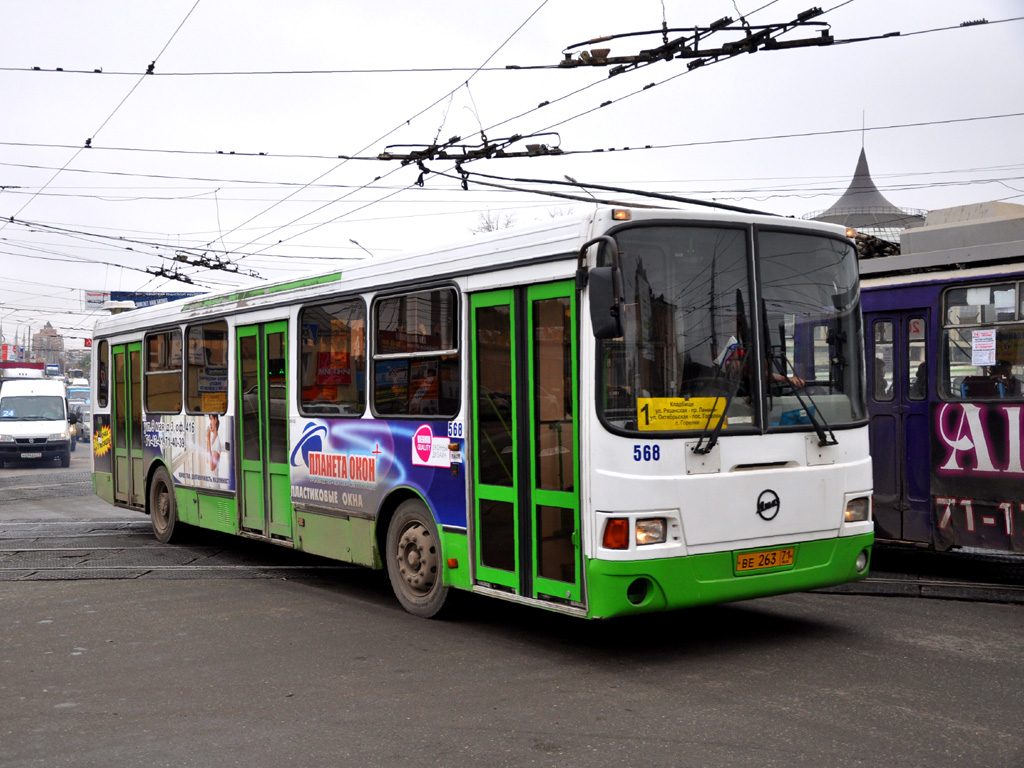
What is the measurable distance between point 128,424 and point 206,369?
278cm

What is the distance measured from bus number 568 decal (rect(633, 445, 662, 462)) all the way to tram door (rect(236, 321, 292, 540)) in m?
4.54

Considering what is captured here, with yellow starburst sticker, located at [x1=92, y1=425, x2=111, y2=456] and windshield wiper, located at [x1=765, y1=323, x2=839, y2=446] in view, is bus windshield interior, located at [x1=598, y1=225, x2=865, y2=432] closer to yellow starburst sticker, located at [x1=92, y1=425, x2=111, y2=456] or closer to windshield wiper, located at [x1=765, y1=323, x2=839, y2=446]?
windshield wiper, located at [x1=765, y1=323, x2=839, y2=446]

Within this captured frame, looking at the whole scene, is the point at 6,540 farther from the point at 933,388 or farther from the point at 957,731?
the point at 957,731

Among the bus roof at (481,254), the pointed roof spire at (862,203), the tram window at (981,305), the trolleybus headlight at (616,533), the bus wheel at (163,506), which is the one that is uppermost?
the pointed roof spire at (862,203)

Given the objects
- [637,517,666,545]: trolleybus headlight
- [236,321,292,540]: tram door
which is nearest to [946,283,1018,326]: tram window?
[637,517,666,545]: trolleybus headlight

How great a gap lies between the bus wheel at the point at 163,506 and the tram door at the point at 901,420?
25.3ft

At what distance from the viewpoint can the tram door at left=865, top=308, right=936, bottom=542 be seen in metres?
9.52

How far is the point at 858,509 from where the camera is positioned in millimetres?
7242

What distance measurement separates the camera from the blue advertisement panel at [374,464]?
25.4 feet

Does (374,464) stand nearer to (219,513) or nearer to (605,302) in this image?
(605,302)

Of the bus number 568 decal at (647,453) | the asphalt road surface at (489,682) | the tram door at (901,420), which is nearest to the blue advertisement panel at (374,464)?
the asphalt road surface at (489,682)

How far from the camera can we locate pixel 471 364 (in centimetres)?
756

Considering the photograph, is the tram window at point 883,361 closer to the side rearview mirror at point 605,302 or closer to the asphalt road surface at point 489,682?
the asphalt road surface at point 489,682

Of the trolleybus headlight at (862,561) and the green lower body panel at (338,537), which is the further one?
the green lower body panel at (338,537)
